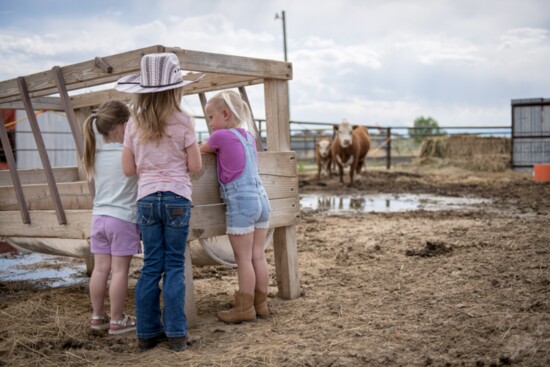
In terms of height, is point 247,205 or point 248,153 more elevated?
point 248,153

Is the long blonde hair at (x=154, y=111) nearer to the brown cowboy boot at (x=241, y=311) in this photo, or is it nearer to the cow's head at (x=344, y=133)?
the brown cowboy boot at (x=241, y=311)

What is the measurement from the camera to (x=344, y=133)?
1619cm

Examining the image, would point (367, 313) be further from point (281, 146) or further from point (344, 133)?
point (344, 133)

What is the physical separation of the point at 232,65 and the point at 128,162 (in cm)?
102

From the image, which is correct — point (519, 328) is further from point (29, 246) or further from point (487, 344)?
point (29, 246)

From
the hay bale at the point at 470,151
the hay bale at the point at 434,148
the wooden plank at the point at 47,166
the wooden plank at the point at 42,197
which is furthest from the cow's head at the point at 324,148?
the wooden plank at the point at 47,166

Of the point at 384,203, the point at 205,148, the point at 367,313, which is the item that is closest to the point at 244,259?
the point at 205,148

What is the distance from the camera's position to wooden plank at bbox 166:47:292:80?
3.38m

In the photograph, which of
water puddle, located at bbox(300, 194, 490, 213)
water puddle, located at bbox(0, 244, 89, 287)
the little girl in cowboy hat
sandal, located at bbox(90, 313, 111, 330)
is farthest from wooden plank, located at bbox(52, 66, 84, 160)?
water puddle, located at bbox(300, 194, 490, 213)

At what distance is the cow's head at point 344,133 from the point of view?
15758 millimetres

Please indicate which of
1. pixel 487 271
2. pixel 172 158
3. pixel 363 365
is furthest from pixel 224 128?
pixel 487 271

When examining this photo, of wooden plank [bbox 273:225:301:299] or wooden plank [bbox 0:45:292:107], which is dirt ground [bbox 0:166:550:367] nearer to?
wooden plank [bbox 273:225:301:299]

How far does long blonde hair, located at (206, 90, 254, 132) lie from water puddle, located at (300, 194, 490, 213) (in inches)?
237

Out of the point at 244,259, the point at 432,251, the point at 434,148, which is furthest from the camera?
the point at 434,148
